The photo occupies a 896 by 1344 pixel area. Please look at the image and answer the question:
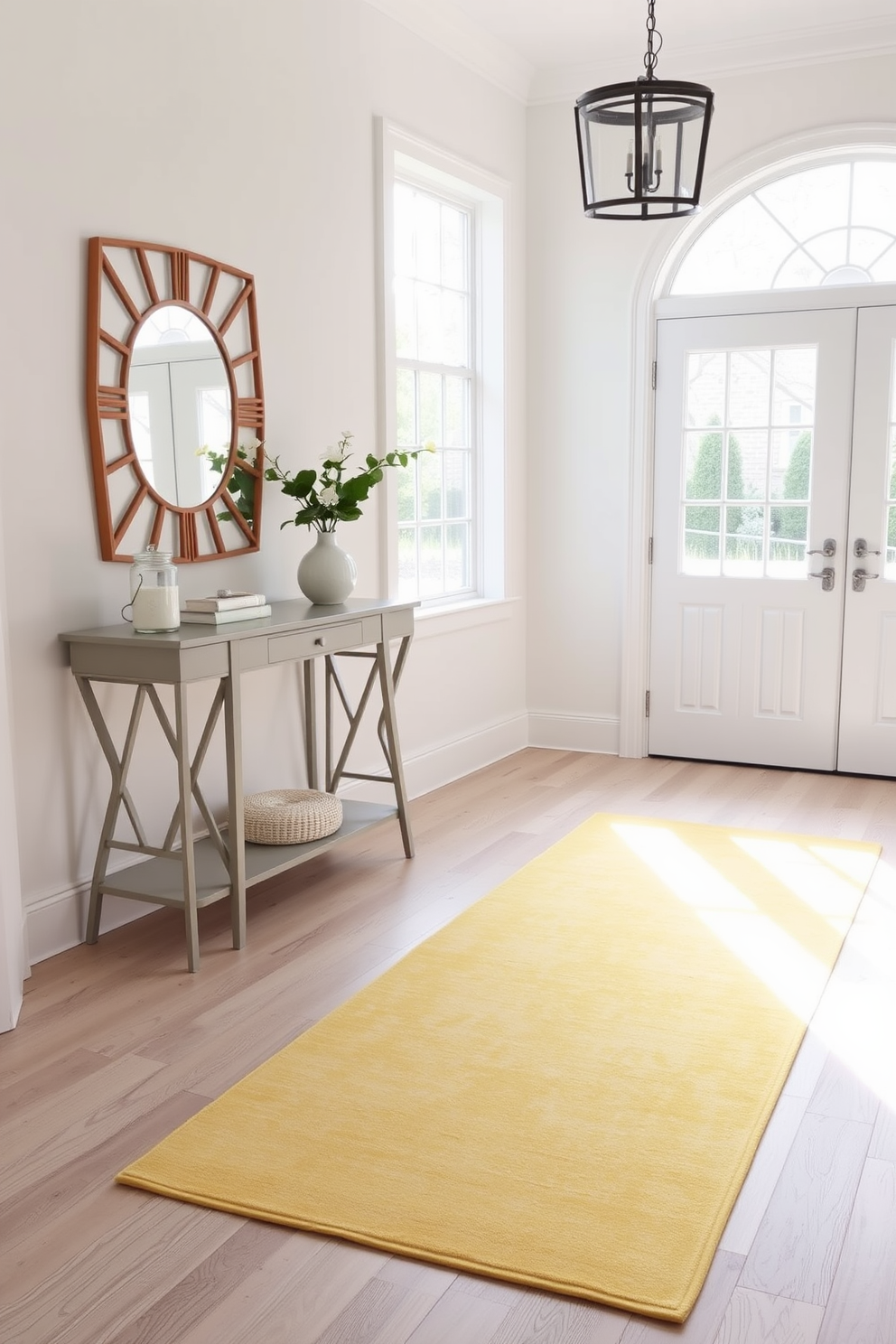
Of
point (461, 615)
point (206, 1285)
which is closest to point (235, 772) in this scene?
point (206, 1285)

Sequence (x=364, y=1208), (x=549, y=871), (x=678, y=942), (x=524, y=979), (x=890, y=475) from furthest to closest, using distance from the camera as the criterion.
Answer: (x=890, y=475), (x=549, y=871), (x=678, y=942), (x=524, y=979), (x=364, y=1208)

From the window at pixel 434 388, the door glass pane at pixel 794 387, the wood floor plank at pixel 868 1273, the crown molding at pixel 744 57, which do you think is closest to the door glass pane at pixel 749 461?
the door glass pane at pixel 794 387

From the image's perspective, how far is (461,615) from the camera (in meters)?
5.24

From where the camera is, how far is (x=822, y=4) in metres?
4.70

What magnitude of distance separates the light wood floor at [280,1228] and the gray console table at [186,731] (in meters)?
0.18

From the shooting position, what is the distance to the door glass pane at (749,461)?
5188 millimetres

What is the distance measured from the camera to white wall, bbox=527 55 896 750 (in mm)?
5406

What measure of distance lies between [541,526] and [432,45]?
215cm

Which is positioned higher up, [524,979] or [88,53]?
[88,53]

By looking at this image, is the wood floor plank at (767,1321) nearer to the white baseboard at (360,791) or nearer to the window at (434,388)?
the white baseboard at (360,791)

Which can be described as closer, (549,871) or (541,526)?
(549,871)

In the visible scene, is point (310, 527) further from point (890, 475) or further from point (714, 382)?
point (890, 475)

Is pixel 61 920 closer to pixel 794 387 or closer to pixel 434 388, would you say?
pixel 434 388

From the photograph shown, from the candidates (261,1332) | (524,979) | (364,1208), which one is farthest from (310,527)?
(261,1332)
